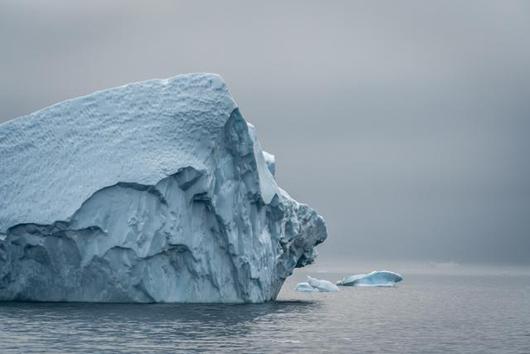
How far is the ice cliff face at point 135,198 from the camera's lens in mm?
28016

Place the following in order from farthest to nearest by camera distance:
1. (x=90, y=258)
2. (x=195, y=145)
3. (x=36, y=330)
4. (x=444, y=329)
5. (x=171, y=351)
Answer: (x=195, y=145) < (x=90, y=258) < (x=444, y=329) < (x=36, y=330) < (x=171, y=351)

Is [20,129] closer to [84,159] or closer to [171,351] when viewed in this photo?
[84,159]

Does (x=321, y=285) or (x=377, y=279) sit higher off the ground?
(x=377, y=279)

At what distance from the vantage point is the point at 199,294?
97.7 ft

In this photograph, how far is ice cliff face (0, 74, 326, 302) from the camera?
2802 centimetres

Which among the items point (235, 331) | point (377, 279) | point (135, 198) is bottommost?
point (235, 331)

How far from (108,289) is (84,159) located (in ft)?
14.6

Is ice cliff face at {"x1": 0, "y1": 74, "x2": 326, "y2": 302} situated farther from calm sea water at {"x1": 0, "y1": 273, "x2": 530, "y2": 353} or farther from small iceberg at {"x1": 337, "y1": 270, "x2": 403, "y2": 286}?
small iceberg at {"x1": 337, "y1": 270, "x2": 403, "y2": 286}

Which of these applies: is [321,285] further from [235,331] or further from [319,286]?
[235,331]

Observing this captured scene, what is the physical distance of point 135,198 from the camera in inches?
1119

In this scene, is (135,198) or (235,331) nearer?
(235,331)

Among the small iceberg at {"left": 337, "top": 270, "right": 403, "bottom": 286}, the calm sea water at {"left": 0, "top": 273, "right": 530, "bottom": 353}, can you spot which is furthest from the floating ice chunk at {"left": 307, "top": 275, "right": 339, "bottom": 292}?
the calm sea water at {"left": 0, "top": 273, "right": 530, "bottom": 353}

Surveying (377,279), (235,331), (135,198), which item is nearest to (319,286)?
(377,279)

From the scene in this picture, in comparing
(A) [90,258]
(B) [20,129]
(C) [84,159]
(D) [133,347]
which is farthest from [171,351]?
(B) [20,129]
